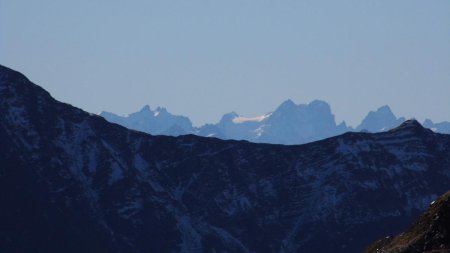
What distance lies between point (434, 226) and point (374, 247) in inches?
918

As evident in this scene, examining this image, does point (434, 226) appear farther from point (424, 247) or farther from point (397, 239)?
point (397, 239)

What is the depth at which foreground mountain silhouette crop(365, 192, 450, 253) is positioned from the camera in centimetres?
12056

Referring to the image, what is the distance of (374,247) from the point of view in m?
146

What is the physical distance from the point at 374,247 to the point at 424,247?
924 inches

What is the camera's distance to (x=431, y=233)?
404 feet

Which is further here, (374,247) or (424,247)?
(374,247)

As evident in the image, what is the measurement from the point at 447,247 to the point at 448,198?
27.2 feet

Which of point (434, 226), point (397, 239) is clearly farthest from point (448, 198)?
point (397, 239)

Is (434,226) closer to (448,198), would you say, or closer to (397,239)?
(448,198)

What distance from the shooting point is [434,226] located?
123250 millimetres

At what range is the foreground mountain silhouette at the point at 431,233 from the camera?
121m

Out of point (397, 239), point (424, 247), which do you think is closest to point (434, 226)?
point (424, 247)

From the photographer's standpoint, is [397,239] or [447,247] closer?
[447,247]

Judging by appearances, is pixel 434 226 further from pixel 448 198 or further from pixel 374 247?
pixel 374 247
